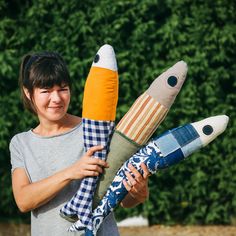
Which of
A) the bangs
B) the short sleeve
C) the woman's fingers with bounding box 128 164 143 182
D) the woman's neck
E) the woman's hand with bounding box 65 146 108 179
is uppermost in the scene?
the bangs

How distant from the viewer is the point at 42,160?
7.51 feet

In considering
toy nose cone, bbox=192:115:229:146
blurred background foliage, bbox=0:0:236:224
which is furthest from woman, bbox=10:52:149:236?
blurred background foliage, bbox=0:0:236:224

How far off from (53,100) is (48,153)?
21cm

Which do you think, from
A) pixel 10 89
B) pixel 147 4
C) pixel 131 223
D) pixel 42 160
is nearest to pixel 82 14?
pixel 147 4

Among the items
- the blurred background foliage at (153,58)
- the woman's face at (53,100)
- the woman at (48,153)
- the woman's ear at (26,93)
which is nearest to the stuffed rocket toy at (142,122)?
the woman at (48,153)

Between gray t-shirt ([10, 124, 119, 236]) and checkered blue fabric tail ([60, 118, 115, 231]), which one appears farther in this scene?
gray t-shirt ([10, 124, 119, 236])

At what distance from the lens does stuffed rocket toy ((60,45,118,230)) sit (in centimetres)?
208

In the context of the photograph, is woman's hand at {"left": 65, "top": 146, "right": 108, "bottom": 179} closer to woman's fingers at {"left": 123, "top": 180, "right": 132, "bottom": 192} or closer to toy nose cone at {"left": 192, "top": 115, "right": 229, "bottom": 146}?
woman's fingers at {"left": 123, "top": 180, "right": 132, "bottom": 192}

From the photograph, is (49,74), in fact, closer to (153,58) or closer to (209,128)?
(209,128)

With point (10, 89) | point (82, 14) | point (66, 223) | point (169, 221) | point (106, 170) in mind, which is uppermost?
point (82, 14)

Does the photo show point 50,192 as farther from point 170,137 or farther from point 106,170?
point 170,137

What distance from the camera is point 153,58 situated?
5434 millimetres

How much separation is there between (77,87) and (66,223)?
3092 mm

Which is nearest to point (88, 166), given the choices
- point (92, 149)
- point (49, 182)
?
point (92, 149)
